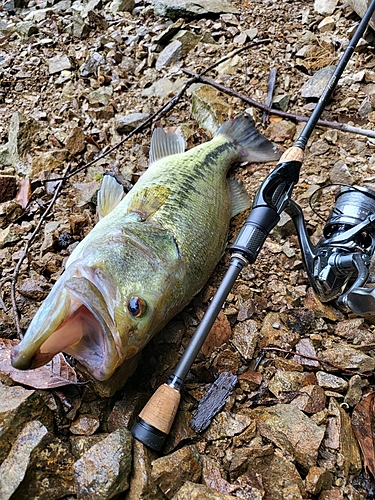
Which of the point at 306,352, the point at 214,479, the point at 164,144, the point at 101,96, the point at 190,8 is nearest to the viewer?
the point at 214,479

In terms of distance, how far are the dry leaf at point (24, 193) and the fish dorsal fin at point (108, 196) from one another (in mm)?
752

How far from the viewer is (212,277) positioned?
323cm

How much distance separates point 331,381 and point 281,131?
8.26 feet

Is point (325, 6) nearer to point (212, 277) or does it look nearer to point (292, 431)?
point (212, 277)

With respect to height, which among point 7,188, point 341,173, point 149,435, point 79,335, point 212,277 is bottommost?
point 341,173

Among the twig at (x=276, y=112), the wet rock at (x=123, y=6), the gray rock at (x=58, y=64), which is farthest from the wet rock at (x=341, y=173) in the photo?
the wet rock at (x=123, y=6)

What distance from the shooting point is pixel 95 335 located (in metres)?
2.24

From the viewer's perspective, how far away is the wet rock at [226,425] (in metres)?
2.31

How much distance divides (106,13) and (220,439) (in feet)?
20.1

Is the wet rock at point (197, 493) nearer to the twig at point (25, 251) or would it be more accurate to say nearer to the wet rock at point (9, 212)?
the twig at point (25, 251)

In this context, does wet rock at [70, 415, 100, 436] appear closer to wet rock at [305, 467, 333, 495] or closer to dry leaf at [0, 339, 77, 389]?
dry leaf at [0, 339, 77, 389]

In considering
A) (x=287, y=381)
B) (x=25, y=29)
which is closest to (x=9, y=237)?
(x=287, y=381)

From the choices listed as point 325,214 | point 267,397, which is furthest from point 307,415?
point 325,214

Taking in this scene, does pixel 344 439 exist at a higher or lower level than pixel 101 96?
lower
